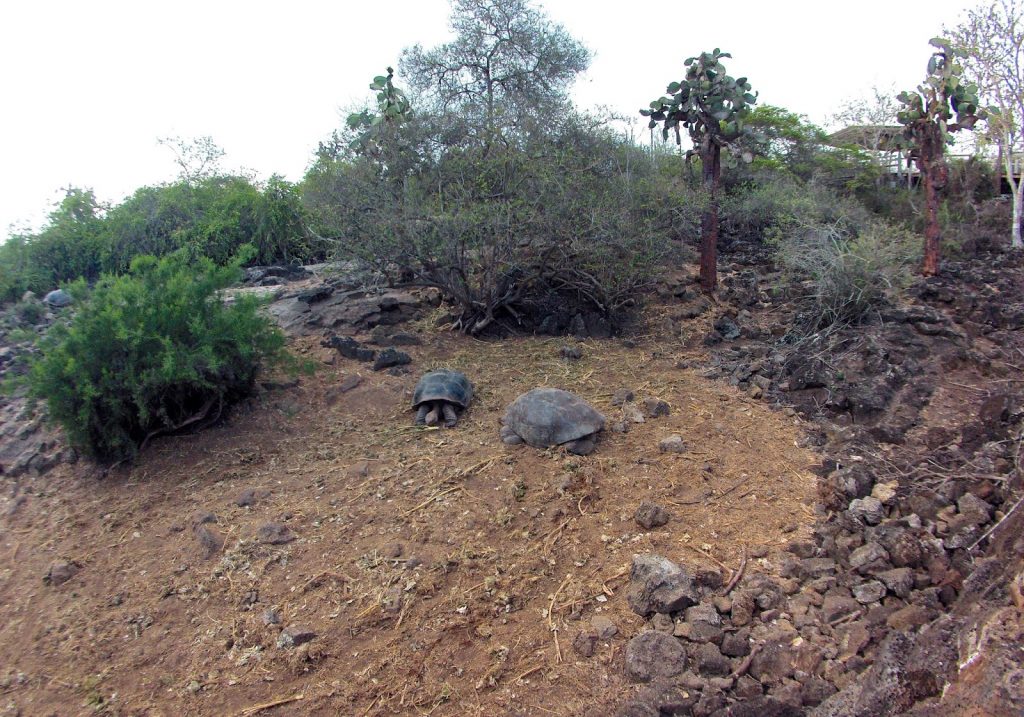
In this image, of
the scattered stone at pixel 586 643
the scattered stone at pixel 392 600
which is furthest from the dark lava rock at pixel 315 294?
the scattered stone at pixel 586 643

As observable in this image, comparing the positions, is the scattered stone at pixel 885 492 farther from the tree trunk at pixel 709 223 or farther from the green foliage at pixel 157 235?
the green foliage at pixel 157 235

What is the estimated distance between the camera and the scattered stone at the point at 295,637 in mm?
3350

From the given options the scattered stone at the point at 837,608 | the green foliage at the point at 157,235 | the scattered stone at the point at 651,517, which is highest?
the green foliage at the point at 157,235

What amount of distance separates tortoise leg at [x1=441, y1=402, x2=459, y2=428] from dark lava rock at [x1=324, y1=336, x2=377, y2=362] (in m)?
1.41

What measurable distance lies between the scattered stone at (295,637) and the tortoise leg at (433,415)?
2.26m

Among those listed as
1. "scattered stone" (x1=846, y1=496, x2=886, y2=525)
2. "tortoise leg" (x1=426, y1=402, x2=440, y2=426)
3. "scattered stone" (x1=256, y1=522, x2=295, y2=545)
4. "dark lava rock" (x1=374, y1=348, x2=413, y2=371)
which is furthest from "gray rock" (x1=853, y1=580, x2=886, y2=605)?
"dark lava rock" (x1=374, y1=348, x2=413, y2=371)

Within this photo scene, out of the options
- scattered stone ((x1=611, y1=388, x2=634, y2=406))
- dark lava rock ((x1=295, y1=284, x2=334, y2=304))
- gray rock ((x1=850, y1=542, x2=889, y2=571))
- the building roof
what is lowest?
gray rock ((x1=850, y1=542, x2=889, y2=571))

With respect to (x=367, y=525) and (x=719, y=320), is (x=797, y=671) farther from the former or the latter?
(x=719, y=320)

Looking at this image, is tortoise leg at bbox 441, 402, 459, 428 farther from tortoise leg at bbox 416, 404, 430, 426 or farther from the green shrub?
the green shrub

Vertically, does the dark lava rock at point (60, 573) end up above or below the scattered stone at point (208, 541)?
below

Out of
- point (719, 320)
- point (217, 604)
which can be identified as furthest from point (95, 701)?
point (719, 320)

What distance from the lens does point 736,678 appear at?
9.39 ft

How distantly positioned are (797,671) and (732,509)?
4.62 ft

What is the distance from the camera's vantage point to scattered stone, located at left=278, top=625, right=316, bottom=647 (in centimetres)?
335
